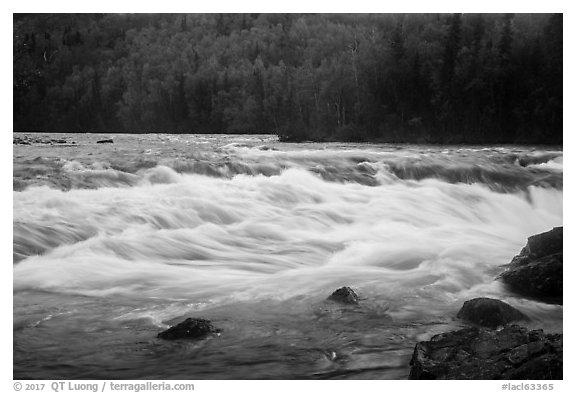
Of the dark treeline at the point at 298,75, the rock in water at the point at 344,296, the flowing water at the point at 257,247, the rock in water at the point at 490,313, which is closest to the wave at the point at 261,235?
the flowing water at the point at 257,247

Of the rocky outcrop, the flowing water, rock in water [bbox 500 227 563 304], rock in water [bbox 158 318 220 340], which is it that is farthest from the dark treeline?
rock in water [bbox 158 318 220 340]

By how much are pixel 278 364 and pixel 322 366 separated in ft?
0.89

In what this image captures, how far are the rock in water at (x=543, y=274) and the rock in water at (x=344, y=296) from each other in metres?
1.10

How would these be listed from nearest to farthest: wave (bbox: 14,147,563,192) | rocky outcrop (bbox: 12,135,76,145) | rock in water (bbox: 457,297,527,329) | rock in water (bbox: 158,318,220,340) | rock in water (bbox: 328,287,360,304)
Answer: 1. rock in water (bbox: 158,318,220,340)
2. rock in water (bbox: 457,297,527,329)
3. rock in water (bbox: 328,287,360,304)
4. rocky outcrop (bbox: 12,135,76,145)
5. wave (bbox: 14,147,563,192)

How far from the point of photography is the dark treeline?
4.64 m

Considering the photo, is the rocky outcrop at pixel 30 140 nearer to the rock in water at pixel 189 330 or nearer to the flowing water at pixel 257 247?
the flowing water at pixel 257 247

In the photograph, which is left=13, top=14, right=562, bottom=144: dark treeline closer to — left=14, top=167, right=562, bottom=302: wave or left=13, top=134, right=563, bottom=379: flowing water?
left=13, top=134, right=563, bottom=379: flowing water

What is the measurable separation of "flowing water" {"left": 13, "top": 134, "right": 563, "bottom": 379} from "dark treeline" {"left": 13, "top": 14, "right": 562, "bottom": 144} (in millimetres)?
190

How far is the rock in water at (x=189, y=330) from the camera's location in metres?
3.92

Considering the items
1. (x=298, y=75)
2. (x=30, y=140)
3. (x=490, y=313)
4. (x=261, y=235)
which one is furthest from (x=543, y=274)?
(x=30, y=140)

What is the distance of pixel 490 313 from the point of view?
410 cm

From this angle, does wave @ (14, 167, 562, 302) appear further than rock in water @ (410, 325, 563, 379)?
Yes

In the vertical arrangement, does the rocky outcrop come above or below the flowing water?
above

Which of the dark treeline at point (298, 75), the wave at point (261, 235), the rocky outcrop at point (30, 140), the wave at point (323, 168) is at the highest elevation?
the dark treeline at point (298, 75)
